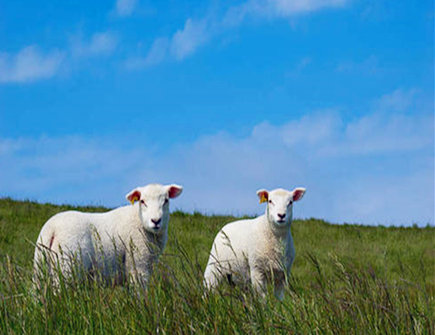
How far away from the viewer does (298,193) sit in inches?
329

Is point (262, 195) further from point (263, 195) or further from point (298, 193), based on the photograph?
point (298, 193)

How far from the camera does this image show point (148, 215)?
7383 millimetres

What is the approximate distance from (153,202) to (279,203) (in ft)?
6.27

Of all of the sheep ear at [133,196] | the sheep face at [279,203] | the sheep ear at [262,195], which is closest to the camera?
the sheep ear at [133,196]

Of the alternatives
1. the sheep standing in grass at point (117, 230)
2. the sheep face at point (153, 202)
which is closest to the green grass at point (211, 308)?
the sheep standing in grass at point (117, 230)

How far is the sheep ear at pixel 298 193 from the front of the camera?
325 inches

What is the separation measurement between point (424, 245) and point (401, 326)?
1202 centimetres

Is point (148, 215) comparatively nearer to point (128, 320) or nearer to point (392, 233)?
point (128, 320)

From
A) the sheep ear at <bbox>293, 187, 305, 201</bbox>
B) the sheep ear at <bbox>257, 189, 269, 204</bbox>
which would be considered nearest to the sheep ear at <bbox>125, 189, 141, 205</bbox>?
the sheep ear at <bbox>257, 189, 269, 204</bbox>

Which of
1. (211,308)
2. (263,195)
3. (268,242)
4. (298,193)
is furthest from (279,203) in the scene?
(211,308)

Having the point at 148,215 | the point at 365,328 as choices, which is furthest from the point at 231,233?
the point at 365,328

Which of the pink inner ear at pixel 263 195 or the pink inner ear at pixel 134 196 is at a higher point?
the pink inner ear at pixel 263 195

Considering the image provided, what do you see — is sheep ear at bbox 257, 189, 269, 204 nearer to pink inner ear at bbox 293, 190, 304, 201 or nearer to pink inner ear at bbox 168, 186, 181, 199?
pink inner ear at bbox 293, 190, 304, 201

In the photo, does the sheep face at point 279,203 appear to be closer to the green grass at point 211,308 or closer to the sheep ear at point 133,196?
the sheep ear at point 133,196
